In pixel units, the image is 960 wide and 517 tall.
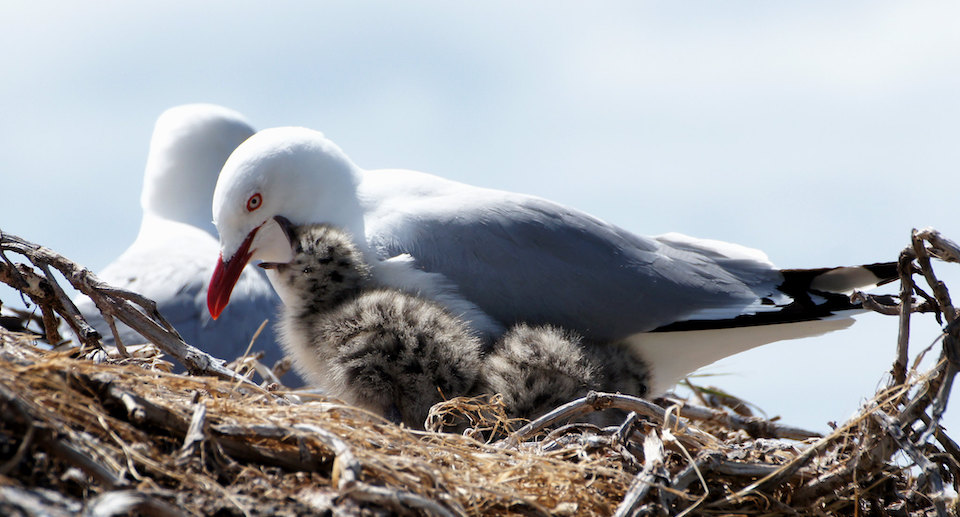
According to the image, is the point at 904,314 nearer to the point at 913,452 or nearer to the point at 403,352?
the point at 913,452

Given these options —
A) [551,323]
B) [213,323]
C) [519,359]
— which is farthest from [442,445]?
[213,323]

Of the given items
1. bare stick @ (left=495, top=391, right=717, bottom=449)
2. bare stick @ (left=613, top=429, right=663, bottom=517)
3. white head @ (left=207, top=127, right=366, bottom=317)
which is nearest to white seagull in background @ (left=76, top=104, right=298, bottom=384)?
white head @ (left=207, top=127, right=366, bottom=317)

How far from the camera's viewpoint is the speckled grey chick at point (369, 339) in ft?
8.93

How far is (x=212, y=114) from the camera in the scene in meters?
6.80

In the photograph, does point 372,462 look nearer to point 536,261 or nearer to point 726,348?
point 536,261

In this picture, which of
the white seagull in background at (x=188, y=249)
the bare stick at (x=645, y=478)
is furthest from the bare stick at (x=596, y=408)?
the white seagull in background at (x=188, y=249)

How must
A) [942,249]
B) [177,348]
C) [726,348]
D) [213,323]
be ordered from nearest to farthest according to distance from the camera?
[942,249]
[177,348]
[726,348]
[213,323]

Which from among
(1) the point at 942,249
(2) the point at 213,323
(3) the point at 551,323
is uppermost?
(1) the point at 942,249

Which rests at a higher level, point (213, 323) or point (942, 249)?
point (942, 249)

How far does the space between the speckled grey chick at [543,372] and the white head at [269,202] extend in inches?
23.7

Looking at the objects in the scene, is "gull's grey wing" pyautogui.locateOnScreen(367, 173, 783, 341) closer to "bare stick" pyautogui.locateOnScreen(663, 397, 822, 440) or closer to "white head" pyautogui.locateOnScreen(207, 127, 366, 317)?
"white head" pyautogui.locateOnScreen(207, 127, 366, 317)

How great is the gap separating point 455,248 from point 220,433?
1465 mm

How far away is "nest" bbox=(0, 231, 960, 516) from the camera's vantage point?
1.56m

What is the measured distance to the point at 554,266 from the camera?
3.22 m
